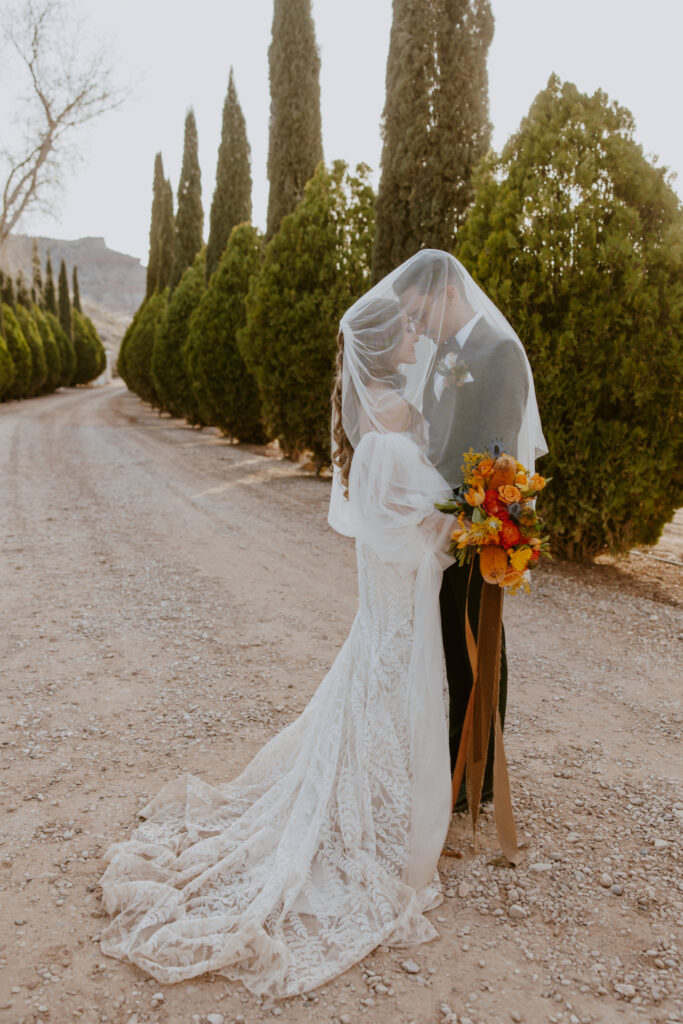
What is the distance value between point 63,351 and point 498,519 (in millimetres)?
46728

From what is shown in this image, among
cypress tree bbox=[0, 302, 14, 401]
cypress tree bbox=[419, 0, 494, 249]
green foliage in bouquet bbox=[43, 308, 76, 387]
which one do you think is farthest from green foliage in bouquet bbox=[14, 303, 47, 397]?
cypress tree bbox=[419, 0, 494, 249]

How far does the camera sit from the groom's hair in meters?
2.73

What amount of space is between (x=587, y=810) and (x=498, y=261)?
493cm

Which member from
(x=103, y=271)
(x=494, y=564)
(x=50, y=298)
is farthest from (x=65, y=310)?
(x=103, y=271)

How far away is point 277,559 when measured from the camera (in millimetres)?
7141

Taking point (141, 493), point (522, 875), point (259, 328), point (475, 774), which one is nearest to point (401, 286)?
point (475, 774)

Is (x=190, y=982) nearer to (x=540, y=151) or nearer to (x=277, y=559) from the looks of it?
(x=277, y=559)

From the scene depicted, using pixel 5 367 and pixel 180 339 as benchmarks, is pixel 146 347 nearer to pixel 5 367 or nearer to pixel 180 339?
pixel 5 367

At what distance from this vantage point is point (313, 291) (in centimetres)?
1212

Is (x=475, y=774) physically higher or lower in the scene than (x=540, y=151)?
lower

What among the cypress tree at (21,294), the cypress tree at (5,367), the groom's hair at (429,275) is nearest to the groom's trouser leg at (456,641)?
the groom's hair at (429,275)

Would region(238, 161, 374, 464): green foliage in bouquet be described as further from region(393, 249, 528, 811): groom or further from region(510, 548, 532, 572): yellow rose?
region(510, 548, 532, 572): yellow rose

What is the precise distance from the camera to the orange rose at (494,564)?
2545mm

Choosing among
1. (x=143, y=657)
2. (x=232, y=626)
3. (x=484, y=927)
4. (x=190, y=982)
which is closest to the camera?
(x=190, y=982)
